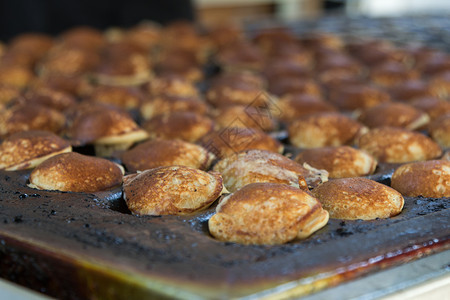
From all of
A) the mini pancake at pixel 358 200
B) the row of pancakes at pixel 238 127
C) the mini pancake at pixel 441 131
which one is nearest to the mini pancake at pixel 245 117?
the row of pancakes at pixel 238 127

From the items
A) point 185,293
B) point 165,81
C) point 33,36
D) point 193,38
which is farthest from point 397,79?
point 33,36

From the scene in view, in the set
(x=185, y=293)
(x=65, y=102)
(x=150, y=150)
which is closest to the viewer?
(x=185, y=293)

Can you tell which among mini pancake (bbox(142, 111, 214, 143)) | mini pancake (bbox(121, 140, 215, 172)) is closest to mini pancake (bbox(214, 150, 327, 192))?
mini pancake (bbox(121, 140, 215, 172))

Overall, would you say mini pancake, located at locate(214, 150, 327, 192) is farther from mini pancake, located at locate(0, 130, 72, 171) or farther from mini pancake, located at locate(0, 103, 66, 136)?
mini pancake, located at locate(0, 103, 66, 136)

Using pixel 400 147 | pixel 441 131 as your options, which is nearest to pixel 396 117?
pixel 441 131

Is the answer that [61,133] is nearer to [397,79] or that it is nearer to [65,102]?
[65,102]

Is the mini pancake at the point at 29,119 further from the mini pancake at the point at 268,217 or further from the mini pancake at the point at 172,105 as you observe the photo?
the mini pancake at the point at 268,217

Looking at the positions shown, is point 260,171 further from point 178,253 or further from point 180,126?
point 180,126
